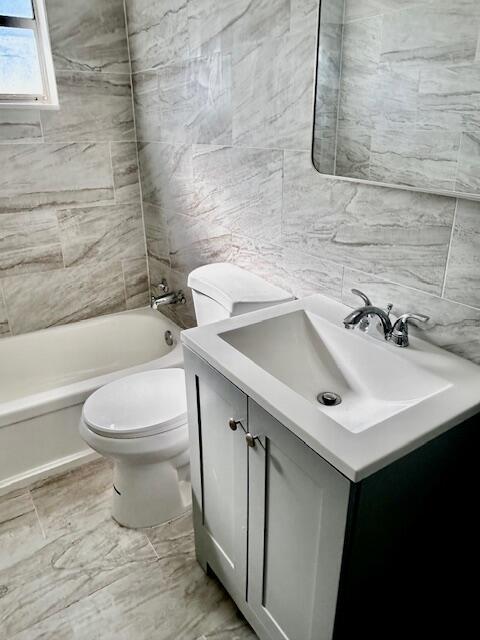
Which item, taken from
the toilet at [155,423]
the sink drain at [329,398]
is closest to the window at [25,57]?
the toilet at [155,423]

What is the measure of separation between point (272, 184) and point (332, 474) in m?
1.13

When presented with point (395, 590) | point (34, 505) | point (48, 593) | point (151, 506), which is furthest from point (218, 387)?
point (34, 505)

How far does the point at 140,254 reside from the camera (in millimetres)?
2824

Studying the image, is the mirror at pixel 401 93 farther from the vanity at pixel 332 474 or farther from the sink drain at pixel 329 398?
the sink drain at pixel 329 398

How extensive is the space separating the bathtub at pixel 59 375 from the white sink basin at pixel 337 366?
912 mm

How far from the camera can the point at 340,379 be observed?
4.55ft

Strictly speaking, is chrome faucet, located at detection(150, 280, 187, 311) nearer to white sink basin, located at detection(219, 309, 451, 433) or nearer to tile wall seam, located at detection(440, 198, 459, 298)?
white sink basin, located at detection(219, 309, 451, 433)

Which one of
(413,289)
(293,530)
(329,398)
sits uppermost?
(413,289)

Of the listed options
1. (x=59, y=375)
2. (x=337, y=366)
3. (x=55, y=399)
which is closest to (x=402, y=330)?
(x=337, y=366)

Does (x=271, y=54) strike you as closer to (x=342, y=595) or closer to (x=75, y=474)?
(x=342, y=595)

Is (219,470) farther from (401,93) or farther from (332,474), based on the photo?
(401,93)

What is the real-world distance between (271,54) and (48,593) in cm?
194

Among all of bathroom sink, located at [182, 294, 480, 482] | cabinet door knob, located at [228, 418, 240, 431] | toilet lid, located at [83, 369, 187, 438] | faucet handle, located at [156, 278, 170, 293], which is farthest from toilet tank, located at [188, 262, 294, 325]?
faucet handle, located at [156, 278, 170, 293]

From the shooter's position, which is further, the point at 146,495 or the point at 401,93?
the point at 146,495
